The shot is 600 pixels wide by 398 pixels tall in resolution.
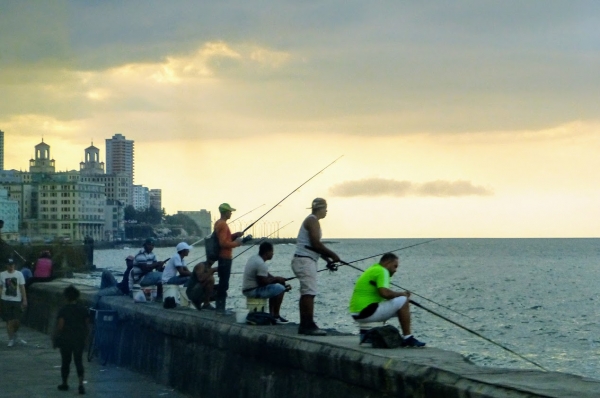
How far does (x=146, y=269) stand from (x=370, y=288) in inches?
273

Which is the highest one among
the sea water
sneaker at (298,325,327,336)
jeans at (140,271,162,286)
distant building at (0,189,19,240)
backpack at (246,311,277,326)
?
distant building at (0,189,19,240)

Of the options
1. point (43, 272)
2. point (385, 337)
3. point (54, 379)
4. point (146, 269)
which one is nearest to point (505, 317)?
point (43, 272)

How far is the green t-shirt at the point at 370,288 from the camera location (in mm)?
8883

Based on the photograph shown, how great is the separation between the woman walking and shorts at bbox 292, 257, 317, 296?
120 inches

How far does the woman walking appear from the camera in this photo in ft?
36.3

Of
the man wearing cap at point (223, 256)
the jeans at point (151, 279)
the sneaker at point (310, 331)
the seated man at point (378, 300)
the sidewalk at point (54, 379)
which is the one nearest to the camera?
the seated man at point (378, 300)

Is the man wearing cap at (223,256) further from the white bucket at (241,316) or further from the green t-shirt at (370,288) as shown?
the green t-shirt at (370,288)

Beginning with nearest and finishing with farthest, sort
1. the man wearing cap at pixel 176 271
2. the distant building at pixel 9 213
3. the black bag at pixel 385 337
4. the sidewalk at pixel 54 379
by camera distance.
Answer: the black bag at pixel 385 337
the sidewalk at pixel 54 379
the man wearing cap at pixel 176 271
the distant building at pixel 9 213

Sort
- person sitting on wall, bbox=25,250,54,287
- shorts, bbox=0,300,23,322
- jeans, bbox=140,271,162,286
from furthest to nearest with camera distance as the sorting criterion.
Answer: person sitting on wall, bbox=25,250,54,287, shorts, bbox=0,300,23,322, jeans, bbox=140,271,162,286

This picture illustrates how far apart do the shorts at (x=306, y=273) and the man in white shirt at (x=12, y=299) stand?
7.64 metres

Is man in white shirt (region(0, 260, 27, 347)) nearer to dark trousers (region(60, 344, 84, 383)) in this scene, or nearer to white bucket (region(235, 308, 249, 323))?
dark trousers (region(60, 344, 84, 383))

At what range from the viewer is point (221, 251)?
12094 mm

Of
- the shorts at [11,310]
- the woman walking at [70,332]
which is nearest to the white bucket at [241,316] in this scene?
the woman walking at [70,332]

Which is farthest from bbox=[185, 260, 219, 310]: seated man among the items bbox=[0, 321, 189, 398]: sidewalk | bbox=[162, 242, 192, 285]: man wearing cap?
bbox=[162, 242, 192, 285]: man wearing cap
